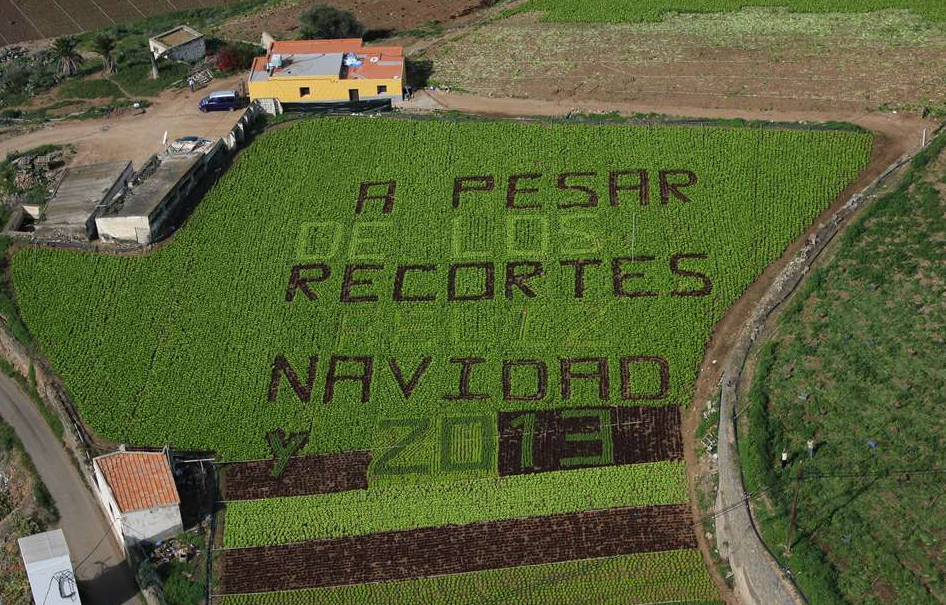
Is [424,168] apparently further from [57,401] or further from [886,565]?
[886,565]

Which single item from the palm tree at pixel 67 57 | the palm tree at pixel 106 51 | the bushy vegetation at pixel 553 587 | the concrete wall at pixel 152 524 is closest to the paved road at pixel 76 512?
the concrete wall at pixel 152 524

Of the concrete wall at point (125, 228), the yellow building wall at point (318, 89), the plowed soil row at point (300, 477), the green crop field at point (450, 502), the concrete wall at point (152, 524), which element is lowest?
the green crop field at point (450, 502)

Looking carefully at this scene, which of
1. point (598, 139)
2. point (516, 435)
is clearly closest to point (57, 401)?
point (516, 435)

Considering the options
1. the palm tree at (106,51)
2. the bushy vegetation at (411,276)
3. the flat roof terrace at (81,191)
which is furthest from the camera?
the palm tree at (106,51)

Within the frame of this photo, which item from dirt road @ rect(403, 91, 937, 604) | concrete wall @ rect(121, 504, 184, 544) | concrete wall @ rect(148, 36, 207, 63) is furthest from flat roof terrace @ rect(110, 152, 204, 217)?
concrete wall @ rect(121, 504, 184, 544)

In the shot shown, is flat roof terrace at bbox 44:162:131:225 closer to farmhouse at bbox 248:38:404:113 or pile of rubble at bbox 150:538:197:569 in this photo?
farmhouse at bbox 248:38:404:113

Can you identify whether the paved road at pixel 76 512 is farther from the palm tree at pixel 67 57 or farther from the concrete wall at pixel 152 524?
the palm tree at pixel 67 57
